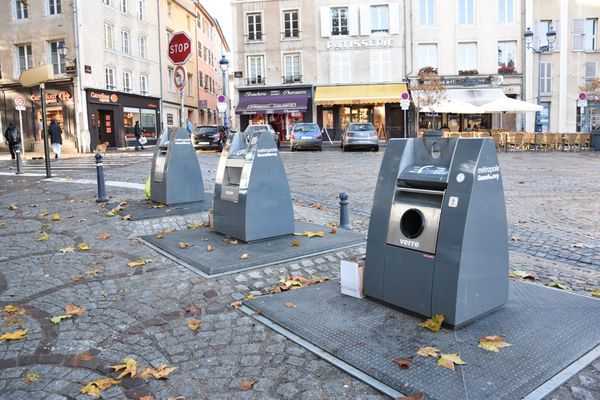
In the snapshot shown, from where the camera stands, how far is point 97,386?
9.58 ft

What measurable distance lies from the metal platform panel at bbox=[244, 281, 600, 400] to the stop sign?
6551mm

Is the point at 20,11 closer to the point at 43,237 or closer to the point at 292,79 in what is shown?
the point at 292,79

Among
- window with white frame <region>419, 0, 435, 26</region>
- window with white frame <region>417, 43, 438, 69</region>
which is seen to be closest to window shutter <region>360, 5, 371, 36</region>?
window with white frame <region>419, 0, 435, 26</region>

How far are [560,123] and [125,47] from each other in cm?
3011

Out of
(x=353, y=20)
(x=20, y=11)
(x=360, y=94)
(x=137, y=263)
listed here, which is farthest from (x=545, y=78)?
(x=137, y=263)

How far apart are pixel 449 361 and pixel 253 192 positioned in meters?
3.32

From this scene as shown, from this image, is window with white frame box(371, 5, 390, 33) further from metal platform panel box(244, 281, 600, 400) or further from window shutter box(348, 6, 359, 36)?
metal platform panel box(244, 281, 600, 400)

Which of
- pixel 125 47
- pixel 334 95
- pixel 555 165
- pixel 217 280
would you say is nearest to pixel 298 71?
pixel 334 95

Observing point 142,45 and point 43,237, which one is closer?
point 43,237

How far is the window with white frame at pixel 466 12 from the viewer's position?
34438 mm

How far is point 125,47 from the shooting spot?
3656 centimetres

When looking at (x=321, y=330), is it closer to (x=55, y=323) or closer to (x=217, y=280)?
(x=217, y=280)

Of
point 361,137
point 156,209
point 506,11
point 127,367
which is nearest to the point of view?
point 127,367

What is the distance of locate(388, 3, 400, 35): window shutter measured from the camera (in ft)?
113
